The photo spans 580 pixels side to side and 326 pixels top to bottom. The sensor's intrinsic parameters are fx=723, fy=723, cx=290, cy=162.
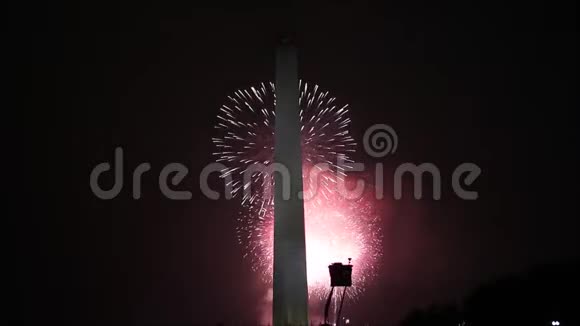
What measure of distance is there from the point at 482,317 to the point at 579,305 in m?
8.50

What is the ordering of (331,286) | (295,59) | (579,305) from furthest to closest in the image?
(579,305)
(295,59)
(331,286)

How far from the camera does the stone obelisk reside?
46.3 meters

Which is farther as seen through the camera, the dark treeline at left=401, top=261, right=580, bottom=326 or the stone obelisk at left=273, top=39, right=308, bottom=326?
the dark treeline at left=401, top=261, right=580, bottom=326

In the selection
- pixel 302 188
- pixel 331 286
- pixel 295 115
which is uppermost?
pixel 295 115

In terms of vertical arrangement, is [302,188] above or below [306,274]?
above

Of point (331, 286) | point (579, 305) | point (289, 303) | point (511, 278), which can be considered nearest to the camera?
point (331, 286)

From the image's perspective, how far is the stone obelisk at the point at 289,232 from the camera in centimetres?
4628

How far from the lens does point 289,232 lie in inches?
1823

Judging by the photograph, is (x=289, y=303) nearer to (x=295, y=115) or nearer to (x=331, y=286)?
(x=331, y=286)

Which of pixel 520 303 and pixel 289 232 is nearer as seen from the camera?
pixel 289 232

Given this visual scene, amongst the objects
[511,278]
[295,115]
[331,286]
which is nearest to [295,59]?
[295,115]

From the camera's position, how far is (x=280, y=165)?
47.8 m

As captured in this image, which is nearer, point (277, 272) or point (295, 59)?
point (277, 272)

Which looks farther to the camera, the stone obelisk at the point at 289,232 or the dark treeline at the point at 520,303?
the dark treeline at the point at 520,303
